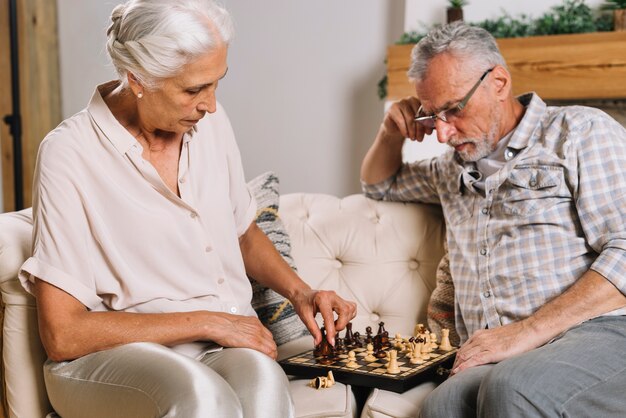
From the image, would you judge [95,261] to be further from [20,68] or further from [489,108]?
[20,68]

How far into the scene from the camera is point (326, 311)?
196 cm

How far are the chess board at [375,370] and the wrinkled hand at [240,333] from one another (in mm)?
130

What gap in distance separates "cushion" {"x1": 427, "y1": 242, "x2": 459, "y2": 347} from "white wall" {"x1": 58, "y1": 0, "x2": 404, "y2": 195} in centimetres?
136

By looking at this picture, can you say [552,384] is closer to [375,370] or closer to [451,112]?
[375,370]

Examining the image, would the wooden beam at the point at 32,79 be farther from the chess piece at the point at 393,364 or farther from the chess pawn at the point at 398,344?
the chess piece at the point at 393,364

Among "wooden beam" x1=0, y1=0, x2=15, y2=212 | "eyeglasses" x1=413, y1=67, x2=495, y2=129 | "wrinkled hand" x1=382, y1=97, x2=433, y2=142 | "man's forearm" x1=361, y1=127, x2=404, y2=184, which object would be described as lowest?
"wooden beam" x1=0, y1=0, x2=15, y2=212

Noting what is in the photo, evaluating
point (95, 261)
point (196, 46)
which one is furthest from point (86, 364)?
point (196, 46)

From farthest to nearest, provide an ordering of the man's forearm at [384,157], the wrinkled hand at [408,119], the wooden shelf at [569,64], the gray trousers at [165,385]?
1. the wooden shelf at [569,64]
2. the man's forearm at [384,157]
3. the wrinkled hand at [408,119]
4. the gray trousers at [165,385]

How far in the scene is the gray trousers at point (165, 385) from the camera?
5.02ft

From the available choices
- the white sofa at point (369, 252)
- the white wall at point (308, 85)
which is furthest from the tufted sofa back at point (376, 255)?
the white wall at point (308, 85)

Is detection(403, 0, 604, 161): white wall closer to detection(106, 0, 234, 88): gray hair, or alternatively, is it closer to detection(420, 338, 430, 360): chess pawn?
detection(420, 338, 430, 360): chess pawn

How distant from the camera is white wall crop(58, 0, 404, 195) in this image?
362cm

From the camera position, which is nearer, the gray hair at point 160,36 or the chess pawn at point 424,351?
the gray hair at point 160,36

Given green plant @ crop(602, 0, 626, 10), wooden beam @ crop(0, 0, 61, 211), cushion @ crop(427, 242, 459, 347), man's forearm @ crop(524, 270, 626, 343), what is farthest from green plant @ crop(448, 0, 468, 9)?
wooden beam @ crop(0, 0, 61, 211)
